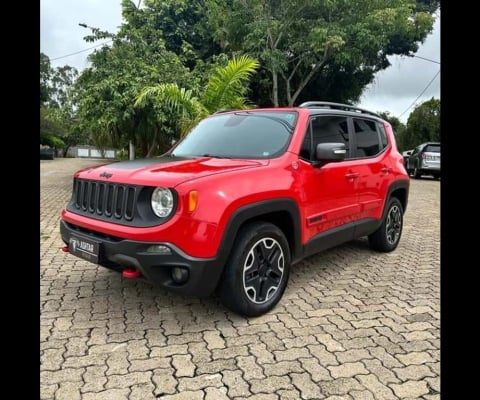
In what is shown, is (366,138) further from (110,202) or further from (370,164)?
(110,202)

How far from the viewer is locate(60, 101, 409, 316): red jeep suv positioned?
2.79 m

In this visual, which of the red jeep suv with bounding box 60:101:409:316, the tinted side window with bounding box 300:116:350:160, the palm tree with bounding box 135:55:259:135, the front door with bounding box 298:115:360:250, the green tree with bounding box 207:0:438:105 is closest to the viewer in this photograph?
the red jeep suv with bounding box 60:101:409:316

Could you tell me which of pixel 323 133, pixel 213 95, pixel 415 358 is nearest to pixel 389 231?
pixel 323 133

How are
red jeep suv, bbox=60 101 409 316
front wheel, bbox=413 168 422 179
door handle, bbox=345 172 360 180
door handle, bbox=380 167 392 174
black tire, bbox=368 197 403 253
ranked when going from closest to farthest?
1. red jeep suv, bbox=60 101 409 316
2. door handle, bbox=345 172 360 180
3. door handle, bbox=380 167 392 174
4. black tire, bbox=368 197 403 253
5. front wheel, bbox=413 168 422 179

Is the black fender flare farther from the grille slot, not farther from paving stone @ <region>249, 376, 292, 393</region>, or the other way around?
paving stone @ <region>249, 376, 292, 393</region>

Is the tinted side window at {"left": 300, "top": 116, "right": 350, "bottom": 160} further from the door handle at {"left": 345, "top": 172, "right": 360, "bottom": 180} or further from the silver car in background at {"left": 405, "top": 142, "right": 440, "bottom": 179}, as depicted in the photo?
the silver car in background at {"left": 405, "top": 142, "right": 440, "bottom": 179}

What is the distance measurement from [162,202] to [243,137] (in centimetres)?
137

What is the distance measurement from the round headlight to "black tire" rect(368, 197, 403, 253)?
10.7 ft

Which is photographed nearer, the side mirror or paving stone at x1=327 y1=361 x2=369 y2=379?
paving stone at x1=327 y1=361 x2=369 y2=379

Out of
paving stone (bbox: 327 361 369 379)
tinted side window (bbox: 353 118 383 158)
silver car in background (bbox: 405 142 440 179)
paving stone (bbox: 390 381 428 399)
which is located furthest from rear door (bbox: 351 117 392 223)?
silver car in background (bbox: 405 142 440 179)

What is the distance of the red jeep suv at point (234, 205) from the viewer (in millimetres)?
2795

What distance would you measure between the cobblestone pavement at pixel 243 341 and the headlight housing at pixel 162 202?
3.11 ft

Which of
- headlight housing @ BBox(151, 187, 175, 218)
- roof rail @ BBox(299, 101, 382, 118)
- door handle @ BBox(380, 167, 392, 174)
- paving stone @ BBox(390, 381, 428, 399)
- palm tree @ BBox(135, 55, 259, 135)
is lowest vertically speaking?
paving stone @ BBox(390, 381, 428, 399)

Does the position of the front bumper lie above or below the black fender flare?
below
